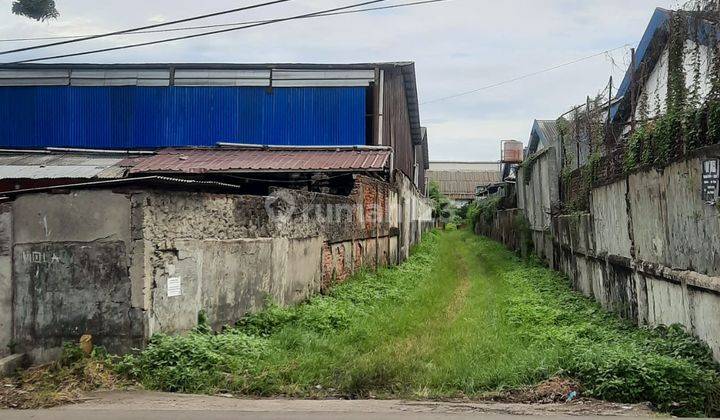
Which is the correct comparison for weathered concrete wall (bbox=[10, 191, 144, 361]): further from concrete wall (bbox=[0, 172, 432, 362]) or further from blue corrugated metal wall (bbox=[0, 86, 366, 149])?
blue corrugated metal wall (bbox=[0, 86, 366, 149])

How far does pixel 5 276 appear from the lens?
6.96 metres

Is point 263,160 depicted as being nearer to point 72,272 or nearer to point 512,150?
point 72,272

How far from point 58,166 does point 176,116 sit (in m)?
3.80

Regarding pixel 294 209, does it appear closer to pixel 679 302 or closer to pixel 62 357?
pixel 62 357

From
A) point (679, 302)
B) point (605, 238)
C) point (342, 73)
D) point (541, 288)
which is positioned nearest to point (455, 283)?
point (541, 288)

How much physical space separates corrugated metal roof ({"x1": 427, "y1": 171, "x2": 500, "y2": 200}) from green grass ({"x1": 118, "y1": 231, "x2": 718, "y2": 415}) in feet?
182

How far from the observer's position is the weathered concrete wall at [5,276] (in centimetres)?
691

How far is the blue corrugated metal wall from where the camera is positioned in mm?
17547

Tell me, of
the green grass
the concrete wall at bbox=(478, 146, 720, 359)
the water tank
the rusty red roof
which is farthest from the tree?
the water tank

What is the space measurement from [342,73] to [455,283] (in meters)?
6.97

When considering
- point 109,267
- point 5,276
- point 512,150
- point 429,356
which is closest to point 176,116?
point 5,276

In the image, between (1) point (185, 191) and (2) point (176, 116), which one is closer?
(1) point (185, 191)

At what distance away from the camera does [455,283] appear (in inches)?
597

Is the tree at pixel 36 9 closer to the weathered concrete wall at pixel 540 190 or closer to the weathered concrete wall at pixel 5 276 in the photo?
the weathered concrete wall at pixel 5 276
